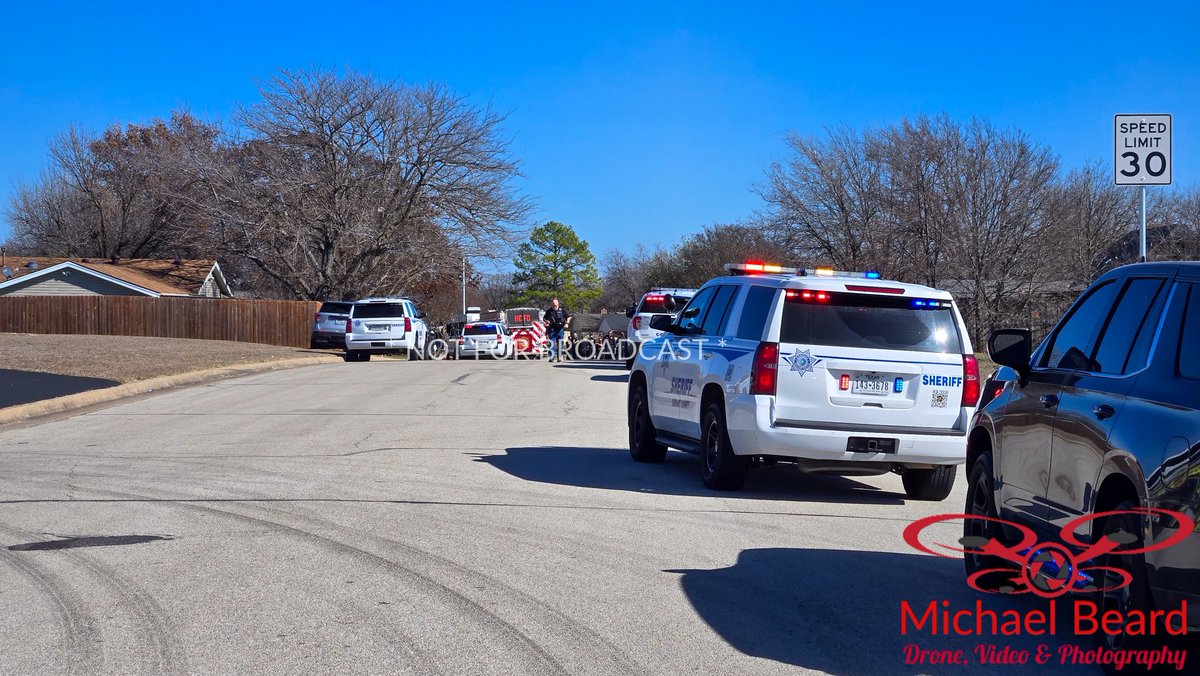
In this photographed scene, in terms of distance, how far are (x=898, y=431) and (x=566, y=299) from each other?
304ft

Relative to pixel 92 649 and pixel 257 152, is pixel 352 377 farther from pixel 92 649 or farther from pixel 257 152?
pixel 257 152

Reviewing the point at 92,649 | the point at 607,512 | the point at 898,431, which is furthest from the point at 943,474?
the point at 92,649

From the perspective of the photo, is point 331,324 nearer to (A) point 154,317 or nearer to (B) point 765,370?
(A) point 154,317

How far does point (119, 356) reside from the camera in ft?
78.6

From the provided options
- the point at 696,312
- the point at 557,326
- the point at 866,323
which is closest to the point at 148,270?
the point at 557,326

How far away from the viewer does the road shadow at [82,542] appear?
7254mm

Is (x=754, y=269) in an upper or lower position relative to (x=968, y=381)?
upper

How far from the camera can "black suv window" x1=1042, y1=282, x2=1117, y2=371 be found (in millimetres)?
5575

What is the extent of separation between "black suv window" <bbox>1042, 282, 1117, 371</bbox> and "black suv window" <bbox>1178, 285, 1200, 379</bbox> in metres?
0.79

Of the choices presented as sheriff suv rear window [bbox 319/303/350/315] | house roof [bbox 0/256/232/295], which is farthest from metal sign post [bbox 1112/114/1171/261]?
house roof [bbox 0/256/232/295]

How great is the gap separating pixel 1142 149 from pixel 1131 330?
27.0 ft

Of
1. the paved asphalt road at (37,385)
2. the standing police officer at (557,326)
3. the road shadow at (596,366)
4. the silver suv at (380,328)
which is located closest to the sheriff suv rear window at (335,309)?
the silver suv at (380,328)

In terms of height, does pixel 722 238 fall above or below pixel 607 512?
above

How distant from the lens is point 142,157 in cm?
5759
